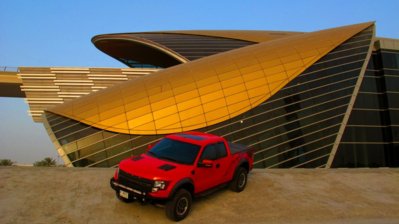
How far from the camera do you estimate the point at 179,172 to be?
636 cm

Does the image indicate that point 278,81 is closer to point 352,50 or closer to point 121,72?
point 352,50

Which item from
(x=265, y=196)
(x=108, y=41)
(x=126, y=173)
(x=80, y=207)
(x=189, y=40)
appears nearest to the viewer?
(x=126, y=173)

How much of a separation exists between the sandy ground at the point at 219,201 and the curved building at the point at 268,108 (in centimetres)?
437

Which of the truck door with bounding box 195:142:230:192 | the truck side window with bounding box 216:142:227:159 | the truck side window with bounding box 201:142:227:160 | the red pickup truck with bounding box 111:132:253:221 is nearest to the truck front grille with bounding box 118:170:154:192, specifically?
the red pickup truck with bounding box 111:132:253:221

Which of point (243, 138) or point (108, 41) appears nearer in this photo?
point (243, 138)

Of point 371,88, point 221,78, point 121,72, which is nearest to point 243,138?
point 221,78

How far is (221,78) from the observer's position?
15297 millimetres

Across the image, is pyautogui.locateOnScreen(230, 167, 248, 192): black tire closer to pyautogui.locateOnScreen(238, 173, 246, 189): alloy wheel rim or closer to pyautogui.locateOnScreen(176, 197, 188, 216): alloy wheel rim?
pyautogui.locateOnScreen(238, 173, 246, 189): alloy wheel rim

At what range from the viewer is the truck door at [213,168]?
6800 mm

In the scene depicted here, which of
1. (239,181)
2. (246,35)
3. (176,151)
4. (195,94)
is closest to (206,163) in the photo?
(176,151)

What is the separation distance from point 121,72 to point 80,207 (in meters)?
29.4

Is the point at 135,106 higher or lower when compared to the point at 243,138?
higher

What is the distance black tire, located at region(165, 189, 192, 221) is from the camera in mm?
6176

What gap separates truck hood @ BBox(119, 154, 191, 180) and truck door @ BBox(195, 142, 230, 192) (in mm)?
390
